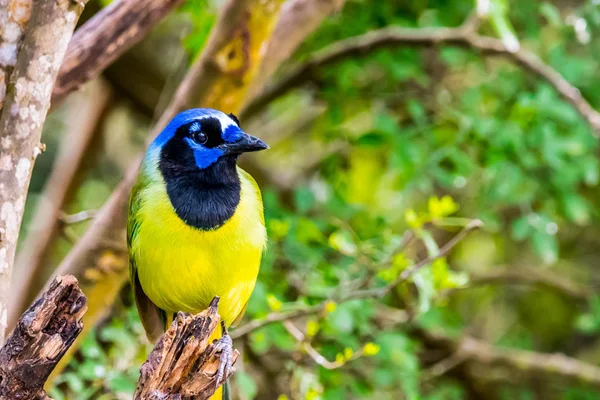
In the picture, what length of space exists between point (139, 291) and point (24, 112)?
110 centimetres

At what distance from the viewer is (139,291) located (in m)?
3.31

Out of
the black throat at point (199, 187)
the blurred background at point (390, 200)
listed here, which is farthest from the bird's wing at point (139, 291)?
the blurred background at point (390, 200)

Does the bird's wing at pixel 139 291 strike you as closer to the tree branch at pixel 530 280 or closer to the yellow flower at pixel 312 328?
the yellow flower at pixel 312 328

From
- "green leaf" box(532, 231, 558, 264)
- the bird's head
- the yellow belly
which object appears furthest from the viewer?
"green leaf" box(532, 231, 558, 264)

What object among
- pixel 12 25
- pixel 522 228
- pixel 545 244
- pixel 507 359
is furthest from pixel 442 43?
pixel 12 25

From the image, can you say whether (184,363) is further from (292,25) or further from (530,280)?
(530,280)

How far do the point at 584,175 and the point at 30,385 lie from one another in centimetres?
298

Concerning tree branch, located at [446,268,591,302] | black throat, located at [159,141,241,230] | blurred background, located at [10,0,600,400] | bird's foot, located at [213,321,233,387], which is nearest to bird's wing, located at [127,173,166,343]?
black throat, located at [159,141,241,230]

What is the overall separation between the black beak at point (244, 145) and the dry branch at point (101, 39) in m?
0.63

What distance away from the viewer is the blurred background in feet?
12.4

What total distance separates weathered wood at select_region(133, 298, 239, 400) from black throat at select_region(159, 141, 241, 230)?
614 mm

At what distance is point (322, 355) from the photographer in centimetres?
399

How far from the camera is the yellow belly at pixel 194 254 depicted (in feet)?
9.48

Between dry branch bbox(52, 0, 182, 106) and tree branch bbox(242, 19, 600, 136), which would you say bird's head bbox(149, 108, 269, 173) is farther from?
tree branch bbox(242, 19, 600, 136)
